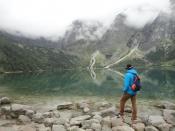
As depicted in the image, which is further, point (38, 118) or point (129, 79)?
point (38, 118)

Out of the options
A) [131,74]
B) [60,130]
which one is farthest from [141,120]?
[60,130]

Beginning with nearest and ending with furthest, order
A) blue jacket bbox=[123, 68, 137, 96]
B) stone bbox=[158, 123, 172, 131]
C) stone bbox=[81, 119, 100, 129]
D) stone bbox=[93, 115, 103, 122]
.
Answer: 1. blue jacket bbox=[123, 68, 137, 96]
2. stone bbox=[81, 119, 100, 129]
3. stone bbox=[158, 123, 172, 131]
4. stone bbox=[93, 115, 103, 122]

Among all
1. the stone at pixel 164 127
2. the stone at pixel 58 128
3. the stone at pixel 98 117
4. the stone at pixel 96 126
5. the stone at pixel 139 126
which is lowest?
the stone at pixel 164 127

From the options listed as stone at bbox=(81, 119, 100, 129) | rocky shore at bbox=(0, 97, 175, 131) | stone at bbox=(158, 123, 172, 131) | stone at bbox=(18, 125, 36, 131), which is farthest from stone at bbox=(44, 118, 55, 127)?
stone at bbox=(158, 123, 172, 131)

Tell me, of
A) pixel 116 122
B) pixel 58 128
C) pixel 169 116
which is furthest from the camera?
pixel 169 116

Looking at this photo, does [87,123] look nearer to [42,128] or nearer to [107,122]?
[107,122]

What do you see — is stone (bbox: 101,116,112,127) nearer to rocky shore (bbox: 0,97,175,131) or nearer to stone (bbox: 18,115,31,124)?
rocky shore (bbox: 0,97,175,131)

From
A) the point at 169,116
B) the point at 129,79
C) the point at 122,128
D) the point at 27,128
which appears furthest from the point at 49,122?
the point at 169,116

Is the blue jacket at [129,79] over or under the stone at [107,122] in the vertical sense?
over

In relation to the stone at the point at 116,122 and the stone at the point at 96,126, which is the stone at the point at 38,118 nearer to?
the stone at the point at 96,126

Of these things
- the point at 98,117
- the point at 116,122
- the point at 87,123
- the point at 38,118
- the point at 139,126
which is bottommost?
the point at 139,126

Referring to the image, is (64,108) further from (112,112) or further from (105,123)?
(105,123)

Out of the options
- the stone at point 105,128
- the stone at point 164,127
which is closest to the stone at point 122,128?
the stone at point 105,128

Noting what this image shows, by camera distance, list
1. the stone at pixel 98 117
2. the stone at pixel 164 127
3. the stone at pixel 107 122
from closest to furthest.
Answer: the stone at pixel 164 127 → the stone at pixel 107 122 → the stone at pixel 98 117
